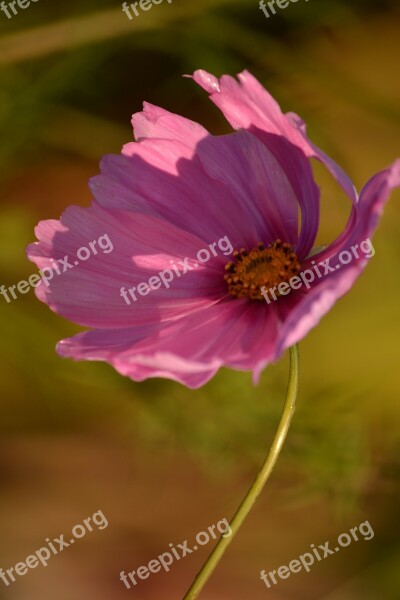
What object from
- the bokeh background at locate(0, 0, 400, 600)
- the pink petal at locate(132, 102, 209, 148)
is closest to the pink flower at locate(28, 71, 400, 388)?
the pink petal at locate(132, 102, 209, 148)

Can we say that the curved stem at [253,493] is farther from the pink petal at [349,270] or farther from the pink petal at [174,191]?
the pink petal at [174,191]

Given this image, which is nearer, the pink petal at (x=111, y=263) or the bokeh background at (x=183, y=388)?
the pink petal at (x=111, y=263)

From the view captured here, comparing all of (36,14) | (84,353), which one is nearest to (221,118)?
(36,14)

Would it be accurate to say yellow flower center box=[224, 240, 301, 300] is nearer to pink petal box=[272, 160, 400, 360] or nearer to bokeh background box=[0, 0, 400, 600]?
pink petal box=[272, 160, 400, 360]

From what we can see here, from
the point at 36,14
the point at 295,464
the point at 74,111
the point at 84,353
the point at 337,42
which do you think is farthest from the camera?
the point at 337,42

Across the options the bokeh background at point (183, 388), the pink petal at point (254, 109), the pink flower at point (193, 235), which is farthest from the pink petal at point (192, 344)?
the bokeh background at point (183, 388)

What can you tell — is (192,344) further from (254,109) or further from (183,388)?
(183,388)

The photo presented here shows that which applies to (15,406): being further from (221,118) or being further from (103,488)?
(221,118)
